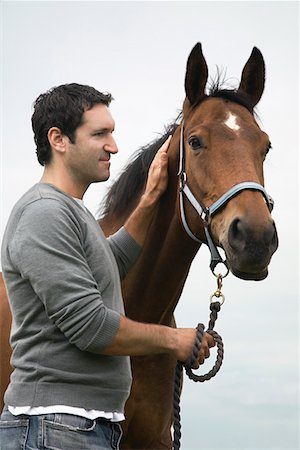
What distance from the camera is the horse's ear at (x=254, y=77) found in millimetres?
4250

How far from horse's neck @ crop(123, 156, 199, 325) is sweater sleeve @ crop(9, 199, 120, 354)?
1.37 meters

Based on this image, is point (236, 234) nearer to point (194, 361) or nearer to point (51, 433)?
point (194, 361)

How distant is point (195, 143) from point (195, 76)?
53 centimetres

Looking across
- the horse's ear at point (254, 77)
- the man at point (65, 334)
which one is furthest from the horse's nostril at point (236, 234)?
the horse's ear at point (254, 77)

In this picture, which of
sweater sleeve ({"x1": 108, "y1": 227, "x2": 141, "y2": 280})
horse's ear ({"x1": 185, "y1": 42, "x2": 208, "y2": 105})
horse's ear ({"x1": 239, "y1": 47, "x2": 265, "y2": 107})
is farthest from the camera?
horse's ear ({"x1": 239, "y1": 47, "x2": 265, "y2": 107})

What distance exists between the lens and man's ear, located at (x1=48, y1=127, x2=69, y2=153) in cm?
320

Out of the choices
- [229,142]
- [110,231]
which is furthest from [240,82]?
[110,231]

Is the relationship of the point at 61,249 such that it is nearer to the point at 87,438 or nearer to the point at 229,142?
the point at 87,438

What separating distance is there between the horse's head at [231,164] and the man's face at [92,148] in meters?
0.62

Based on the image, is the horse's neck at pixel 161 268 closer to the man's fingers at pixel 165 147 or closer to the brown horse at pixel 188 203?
the brown horse at pixel 188 203

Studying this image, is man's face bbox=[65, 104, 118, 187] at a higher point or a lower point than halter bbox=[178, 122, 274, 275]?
higher

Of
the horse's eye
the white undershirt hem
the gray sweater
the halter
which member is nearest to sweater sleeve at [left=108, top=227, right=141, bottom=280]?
the halter

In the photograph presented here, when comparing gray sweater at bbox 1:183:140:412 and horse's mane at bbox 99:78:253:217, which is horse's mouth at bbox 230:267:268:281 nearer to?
gray sweater at bbox 1:183:140:412

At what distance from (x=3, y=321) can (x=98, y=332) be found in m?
2.02
